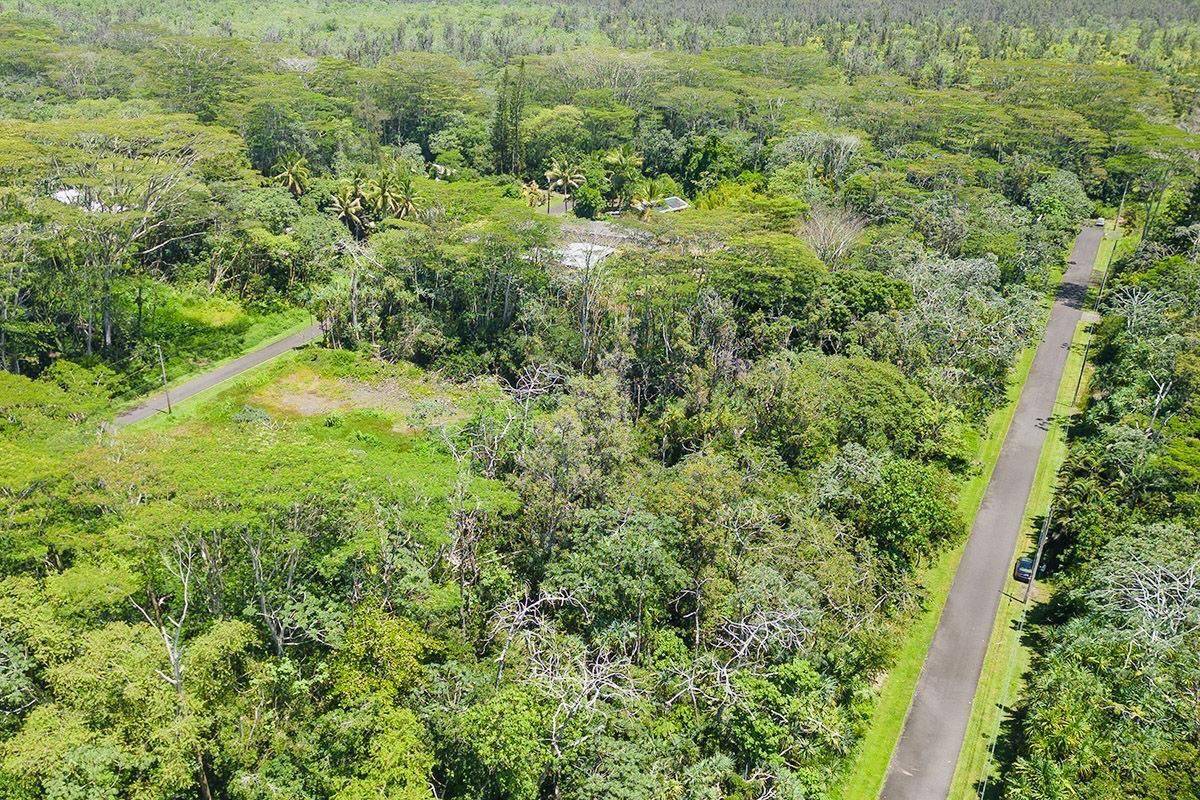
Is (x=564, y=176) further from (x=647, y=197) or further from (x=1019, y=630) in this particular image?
(x=1019, y=630)

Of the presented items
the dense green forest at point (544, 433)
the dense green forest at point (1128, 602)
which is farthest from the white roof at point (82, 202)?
the dense green forest at point (1128, 602)

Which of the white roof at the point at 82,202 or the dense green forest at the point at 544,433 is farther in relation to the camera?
the white roof at the point at 82,202

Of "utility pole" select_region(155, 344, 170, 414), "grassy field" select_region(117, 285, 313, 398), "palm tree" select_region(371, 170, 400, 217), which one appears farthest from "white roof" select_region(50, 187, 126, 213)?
"palm tree" select_region(371, 170, 400, 217)

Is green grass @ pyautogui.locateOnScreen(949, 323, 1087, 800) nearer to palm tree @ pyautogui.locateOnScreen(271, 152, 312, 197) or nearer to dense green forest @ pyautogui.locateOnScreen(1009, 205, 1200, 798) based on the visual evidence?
dense green forest @ pyautogui.locateOnScreen(1009, 205, 1200, 798)

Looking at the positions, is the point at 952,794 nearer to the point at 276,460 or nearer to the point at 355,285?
the point at 276,460

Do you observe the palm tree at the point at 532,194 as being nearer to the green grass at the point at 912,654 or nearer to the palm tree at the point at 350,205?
the palm tree at the point at 350,205

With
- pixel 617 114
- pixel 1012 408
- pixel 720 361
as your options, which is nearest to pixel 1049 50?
pixel 617 114
